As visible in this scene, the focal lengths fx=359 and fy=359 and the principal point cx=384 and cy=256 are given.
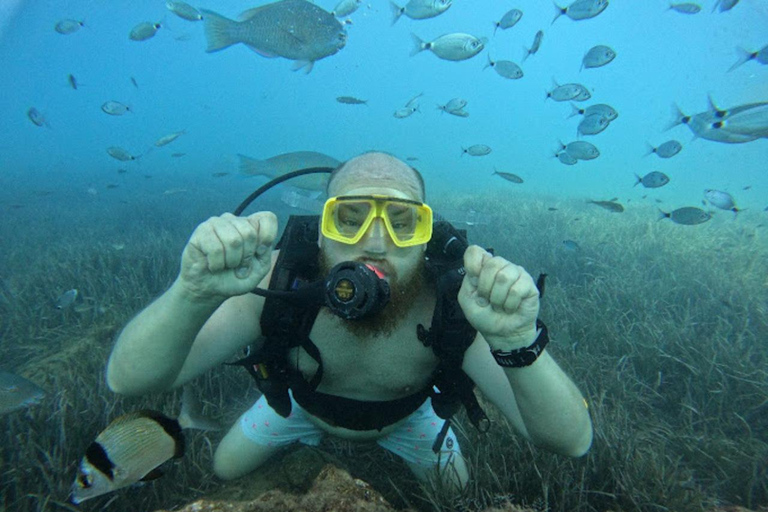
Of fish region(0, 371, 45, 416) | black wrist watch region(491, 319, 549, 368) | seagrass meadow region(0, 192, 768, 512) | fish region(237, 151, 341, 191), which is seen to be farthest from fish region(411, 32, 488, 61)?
fish region(0, 371, 45, 416)

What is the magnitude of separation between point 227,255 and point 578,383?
4.43 meters

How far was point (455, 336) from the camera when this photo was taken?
206 cm

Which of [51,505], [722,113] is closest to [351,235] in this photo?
[51,505]

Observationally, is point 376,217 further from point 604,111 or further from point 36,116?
point 36,116

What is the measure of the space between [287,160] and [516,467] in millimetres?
6563

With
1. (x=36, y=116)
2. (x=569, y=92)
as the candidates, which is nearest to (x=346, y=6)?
(x=569, y=92)

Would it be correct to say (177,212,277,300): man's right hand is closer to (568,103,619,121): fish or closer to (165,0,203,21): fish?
(568,103,619,121): fish

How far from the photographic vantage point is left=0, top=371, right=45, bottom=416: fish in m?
2.78

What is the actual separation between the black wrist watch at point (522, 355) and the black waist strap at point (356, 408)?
3.27ft

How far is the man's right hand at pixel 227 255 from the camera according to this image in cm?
144

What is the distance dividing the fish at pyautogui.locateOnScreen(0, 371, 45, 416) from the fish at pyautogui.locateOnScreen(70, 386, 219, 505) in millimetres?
1366

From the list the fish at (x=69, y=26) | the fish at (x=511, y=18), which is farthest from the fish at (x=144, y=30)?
the fish at (x=511, y=18)

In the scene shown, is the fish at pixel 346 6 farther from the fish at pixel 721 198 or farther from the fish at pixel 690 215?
the fish at pixel 721 198

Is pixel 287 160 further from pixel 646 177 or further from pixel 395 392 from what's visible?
pixel 646 177
